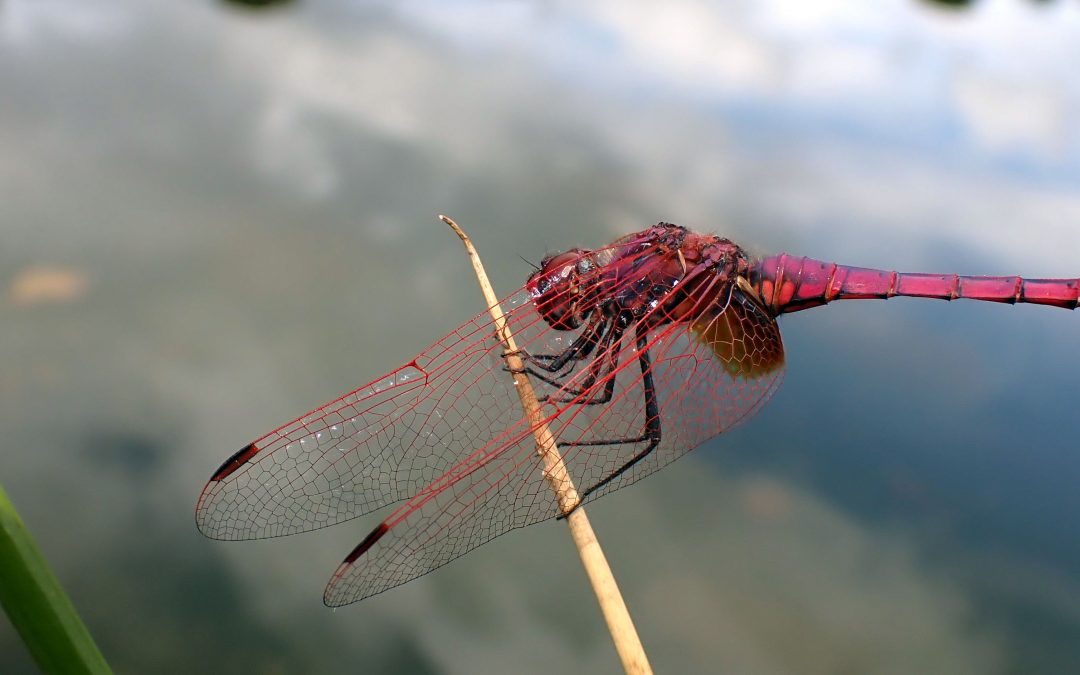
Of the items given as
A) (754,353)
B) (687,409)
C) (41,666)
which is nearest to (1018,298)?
(754,353)

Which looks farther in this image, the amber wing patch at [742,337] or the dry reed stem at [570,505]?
the amber wing patch at [742,337]

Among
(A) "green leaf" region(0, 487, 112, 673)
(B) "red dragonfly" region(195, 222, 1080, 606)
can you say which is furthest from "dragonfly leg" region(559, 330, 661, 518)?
(A) "green leaf" region(0, 487, 112, 673)

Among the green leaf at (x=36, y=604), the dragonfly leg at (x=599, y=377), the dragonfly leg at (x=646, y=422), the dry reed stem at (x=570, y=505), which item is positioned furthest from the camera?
the dragonfly leg at (x=646, y=422)

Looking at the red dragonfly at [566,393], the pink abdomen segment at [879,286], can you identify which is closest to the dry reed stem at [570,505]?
the red dragonfly at [566,393]

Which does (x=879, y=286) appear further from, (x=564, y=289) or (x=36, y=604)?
(x=36, y=604)

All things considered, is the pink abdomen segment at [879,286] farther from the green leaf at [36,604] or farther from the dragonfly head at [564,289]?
the green leaf at [36,604]

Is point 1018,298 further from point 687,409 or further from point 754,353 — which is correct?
point 687,409
